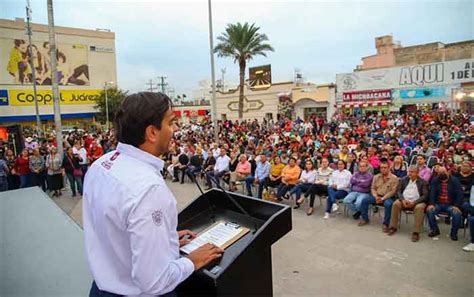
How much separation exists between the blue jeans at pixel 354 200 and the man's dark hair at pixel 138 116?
20.0 feet

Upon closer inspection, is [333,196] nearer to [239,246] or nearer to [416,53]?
[239,246]

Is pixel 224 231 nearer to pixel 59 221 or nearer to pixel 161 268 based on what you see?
pixel 161 268

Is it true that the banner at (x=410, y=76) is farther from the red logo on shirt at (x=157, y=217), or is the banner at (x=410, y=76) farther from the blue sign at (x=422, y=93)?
the red logo on shirt at (x=157, y=217)

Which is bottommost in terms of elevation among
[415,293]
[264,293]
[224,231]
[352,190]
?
[415,293]

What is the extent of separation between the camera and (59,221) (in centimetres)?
527

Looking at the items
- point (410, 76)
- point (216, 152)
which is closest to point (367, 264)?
point (216, 152)

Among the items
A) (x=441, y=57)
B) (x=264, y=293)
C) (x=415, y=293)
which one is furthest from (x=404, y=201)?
(x=441, y=57)

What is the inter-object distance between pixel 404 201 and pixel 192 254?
18.6ft

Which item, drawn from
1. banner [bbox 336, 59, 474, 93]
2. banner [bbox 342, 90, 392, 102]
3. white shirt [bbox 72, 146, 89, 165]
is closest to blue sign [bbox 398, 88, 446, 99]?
banner [bbox 336, 59, 474, 93]

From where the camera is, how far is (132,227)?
1128 millimetres

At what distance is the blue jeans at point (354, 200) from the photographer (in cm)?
664

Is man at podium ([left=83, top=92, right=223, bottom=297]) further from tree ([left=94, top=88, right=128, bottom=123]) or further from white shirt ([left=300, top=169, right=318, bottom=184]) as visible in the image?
tree ([left=94, top=88, right=128, bottom=123])

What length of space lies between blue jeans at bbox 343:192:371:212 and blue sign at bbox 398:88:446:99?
59.2ft

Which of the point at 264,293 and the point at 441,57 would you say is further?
the point at 441,57
